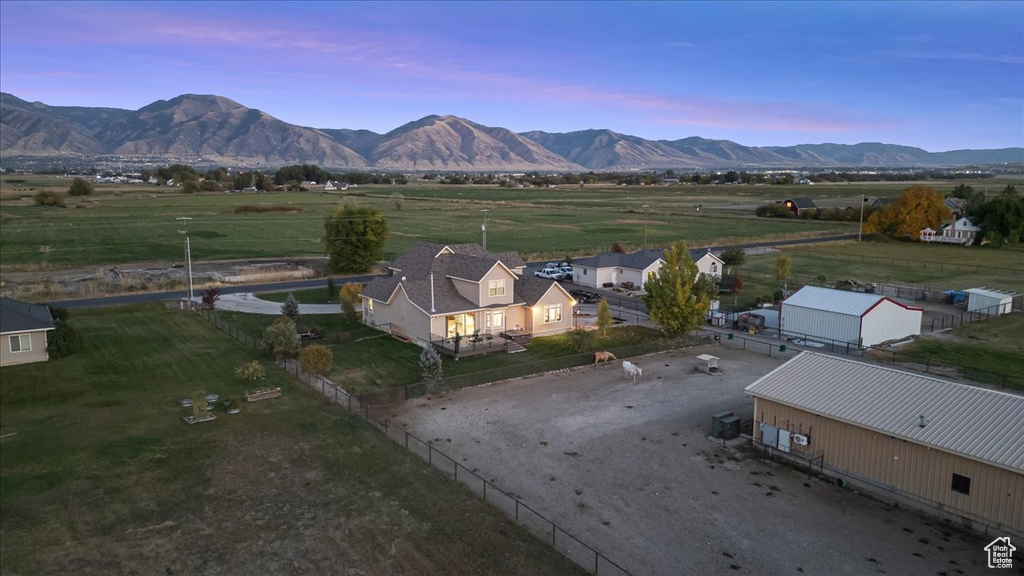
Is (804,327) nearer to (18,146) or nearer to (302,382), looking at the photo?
(302,382)

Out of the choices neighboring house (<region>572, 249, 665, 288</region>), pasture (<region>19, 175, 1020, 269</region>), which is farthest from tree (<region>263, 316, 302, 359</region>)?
neighboring house (<region>572, 249, 665, 288</region>)

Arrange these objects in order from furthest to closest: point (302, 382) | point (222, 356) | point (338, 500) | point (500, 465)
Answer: point (222, 356), point (302, 382), point (500, 465), point (338, 500)

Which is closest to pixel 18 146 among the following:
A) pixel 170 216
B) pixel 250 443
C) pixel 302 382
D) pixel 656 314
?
pixel 302 382

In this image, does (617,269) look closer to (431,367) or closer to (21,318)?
(431,367)

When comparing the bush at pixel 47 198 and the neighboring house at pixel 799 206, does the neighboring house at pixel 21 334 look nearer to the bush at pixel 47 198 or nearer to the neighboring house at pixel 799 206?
the bush at pixel 47 198

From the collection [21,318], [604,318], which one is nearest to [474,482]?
[604,318]

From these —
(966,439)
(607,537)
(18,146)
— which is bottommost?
(607,537)

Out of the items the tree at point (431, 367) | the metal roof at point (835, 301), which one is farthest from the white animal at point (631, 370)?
the metal roof at point (835, 301)
